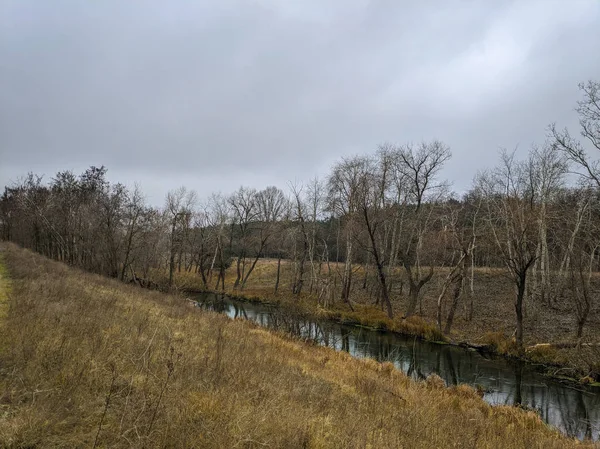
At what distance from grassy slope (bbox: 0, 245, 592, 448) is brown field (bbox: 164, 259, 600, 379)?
9.11 metres

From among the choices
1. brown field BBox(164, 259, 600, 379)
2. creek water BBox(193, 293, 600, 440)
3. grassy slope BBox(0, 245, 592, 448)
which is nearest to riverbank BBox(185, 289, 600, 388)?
brown field BBox(164, 259, 600, 379)

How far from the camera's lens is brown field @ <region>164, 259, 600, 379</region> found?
55.5ft

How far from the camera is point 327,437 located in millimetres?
4863

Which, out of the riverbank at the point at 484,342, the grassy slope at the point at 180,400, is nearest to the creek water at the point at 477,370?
the riverbank at the point at 484,342

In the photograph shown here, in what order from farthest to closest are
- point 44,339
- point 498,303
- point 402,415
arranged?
point 498,303
point 402,415
point 44,339

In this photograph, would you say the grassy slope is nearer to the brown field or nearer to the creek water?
the creek water

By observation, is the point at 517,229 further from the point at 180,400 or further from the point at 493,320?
the point at 180,400

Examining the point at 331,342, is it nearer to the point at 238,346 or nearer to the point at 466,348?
the point at 466,348

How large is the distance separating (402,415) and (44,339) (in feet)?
20.3

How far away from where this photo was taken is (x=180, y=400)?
15.8 feet

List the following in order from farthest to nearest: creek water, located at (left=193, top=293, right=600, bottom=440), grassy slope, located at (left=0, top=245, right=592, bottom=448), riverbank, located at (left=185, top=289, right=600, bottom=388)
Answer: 1. riverbank, located at (left=185, top=289, right=600, bottom=388)
2. creek water, located at (left=193, top=293, right=600, bottom=440)
3. grassy slope, located at (left=0, top=245, right=592, bottom=448)

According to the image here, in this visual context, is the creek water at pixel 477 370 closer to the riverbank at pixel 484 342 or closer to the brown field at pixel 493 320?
the riverbank at pixel 484 342

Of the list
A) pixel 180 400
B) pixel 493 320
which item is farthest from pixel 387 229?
pixel 180 400

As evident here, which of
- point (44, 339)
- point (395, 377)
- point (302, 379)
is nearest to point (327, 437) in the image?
point (302, 379)
